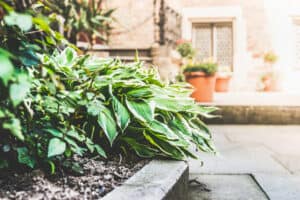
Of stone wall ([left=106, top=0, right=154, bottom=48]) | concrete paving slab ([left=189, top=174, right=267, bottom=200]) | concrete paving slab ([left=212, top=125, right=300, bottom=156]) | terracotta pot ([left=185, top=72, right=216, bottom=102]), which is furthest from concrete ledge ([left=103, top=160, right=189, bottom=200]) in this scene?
stone wall ([left=106, top=0, right=154, bottom=48])

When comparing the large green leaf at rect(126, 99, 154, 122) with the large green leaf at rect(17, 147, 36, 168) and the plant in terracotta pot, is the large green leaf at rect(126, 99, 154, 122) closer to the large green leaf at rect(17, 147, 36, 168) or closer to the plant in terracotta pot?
the large green leaf at rect(17, 147, 36, 168)

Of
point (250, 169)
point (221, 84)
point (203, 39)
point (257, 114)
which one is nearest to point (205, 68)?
point (257, 114)

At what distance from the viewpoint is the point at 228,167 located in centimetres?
225

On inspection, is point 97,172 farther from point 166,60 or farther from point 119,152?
point 166,60

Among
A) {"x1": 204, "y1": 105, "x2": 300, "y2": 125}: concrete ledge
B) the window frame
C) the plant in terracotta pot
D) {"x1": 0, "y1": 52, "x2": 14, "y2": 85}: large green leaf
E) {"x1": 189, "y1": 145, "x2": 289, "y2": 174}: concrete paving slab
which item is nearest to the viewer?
{"x1": 0, "y1": 52, "x2": 14, "y2": 85}: large green leaf

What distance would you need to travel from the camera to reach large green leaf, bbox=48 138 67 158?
3.76 ft

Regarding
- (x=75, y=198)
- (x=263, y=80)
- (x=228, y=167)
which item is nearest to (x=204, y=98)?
(x=228, y=167)

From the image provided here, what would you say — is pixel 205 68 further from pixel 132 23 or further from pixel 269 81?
pixel 269 81

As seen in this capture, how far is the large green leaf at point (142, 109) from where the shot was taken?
1491 mm

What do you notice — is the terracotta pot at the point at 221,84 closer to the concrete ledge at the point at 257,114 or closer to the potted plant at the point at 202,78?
the potted plant at the point at 202,78

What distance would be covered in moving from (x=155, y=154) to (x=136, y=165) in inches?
3.9

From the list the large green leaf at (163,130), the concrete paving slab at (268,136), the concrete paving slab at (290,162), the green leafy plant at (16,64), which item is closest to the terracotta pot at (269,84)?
the concrete paving slab at (268,136)

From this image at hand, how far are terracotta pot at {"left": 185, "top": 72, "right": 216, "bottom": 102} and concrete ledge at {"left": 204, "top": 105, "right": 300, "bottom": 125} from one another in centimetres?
50

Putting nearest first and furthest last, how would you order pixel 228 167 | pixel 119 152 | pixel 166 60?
1. pixel 119 152
2. pixel 228 167
3. pixel 166 60
